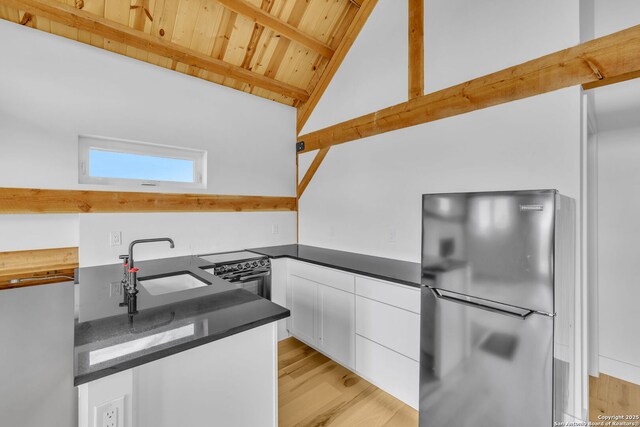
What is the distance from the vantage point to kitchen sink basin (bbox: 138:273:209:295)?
2.09 metres

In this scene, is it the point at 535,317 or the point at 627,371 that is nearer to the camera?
the point at 535,317

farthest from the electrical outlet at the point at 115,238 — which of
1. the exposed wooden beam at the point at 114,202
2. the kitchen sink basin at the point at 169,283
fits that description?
the kitchen sink basin at the point at 169,283

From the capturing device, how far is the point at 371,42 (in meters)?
2.95

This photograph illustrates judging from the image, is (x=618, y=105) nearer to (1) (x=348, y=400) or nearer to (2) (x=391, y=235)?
(2) (x=391, y=235)

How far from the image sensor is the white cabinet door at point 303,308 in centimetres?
272

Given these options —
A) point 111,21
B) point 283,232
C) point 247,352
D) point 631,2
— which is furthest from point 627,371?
point 111,21

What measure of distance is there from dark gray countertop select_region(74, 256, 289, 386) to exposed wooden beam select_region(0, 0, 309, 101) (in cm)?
201

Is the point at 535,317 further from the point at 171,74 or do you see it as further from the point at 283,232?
the point at 171,74

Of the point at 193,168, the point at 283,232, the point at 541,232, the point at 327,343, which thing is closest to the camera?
the point at 541,232

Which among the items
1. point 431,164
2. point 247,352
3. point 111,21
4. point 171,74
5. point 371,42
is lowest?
point 247,352

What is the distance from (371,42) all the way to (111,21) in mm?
2337

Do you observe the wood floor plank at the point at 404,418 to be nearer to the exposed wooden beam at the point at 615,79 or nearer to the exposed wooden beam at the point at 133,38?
the exposed wooden beam at the point at 615,79

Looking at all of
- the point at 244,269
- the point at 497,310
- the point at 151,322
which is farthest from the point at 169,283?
the point at 497,310

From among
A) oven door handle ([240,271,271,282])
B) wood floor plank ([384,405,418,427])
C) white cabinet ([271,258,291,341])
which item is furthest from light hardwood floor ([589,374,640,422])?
oven door handle ([240,271,271,282])
